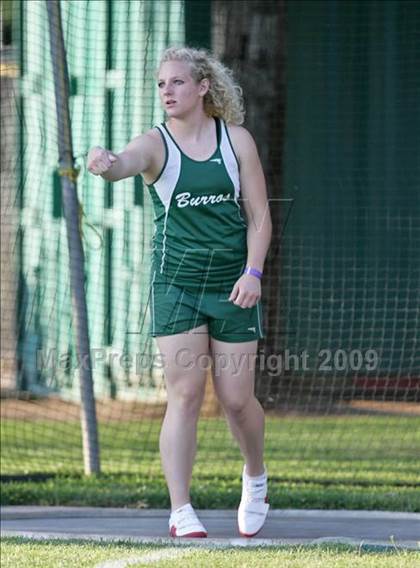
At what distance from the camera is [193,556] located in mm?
4660

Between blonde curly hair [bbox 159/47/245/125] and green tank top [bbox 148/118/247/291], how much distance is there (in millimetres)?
185

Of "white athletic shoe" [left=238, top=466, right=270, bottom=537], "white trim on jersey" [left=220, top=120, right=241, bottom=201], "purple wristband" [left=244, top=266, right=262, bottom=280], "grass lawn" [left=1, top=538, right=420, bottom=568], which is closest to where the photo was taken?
"grass lawn" [left=1, top=538, right=420, bottom=568]

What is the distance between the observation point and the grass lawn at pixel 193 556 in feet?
14.8

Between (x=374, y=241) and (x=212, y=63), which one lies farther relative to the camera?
(x=374, y=241)

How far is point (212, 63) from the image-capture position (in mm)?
5367

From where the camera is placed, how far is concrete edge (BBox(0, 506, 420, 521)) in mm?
5996

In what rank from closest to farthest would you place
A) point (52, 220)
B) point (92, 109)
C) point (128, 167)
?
point (128, 167) < point (92, 109) < point (52, 220)

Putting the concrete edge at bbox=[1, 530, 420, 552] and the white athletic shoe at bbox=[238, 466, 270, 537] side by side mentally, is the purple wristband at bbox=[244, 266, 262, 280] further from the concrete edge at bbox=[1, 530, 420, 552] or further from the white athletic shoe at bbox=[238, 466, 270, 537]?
the concrete edge at bbox=[1, 530, 420, 552]

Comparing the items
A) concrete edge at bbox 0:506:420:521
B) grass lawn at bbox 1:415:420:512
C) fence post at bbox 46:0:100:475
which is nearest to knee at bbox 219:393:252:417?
concrete edge at bbox 0:506:420:521

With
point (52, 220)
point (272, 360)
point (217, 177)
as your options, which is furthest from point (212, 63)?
point (52, 220)

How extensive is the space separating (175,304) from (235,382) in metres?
0.39

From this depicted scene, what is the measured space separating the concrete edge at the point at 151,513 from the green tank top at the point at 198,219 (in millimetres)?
1360

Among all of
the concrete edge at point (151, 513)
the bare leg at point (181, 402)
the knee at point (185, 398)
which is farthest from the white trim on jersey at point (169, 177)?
the concrete edge at point (151, 513)

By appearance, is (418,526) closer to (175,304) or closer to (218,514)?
(218,514)
